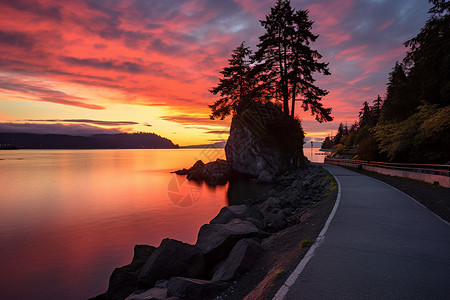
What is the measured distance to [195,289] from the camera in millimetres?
5586

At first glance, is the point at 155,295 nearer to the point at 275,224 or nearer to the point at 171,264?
the point at 171,264

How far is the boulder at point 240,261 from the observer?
623 cm

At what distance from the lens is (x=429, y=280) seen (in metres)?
4.21

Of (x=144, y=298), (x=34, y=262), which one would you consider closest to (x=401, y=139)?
(x=144, y=298)

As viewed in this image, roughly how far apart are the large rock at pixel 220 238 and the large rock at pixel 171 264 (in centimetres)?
50

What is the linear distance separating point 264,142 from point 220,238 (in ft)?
99.5

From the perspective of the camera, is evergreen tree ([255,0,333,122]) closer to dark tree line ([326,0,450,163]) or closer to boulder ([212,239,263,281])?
dark tree line ([326,0,450,163])

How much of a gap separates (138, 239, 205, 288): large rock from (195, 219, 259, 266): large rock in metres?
0.50

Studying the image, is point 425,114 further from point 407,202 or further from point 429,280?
point 429,280

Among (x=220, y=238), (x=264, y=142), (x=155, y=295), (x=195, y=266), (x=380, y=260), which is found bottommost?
(x=155, y=295)

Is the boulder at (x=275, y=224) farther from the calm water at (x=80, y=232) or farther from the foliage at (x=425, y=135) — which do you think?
the foliage at (x=425, y=135)

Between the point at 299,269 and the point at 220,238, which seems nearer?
the point at 299,269

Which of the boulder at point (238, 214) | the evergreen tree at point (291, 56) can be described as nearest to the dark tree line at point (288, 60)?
the evergreen tree at point (291, 56)

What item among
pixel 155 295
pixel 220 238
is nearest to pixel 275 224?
pixel 220 238
